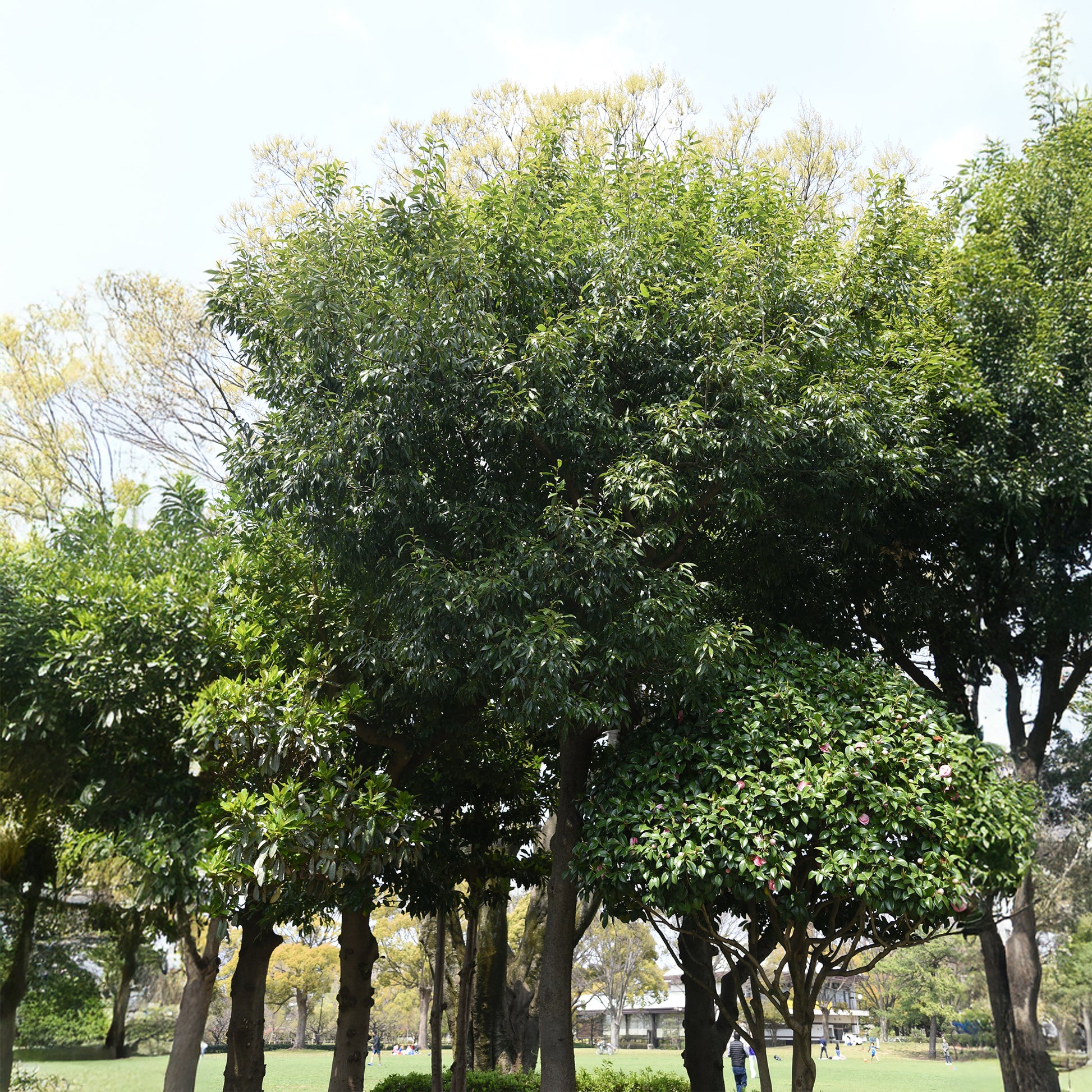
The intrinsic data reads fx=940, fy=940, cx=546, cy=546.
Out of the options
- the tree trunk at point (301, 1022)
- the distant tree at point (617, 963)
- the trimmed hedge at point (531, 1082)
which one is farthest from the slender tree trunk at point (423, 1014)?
the trimmed hedge at point (531, 1082)

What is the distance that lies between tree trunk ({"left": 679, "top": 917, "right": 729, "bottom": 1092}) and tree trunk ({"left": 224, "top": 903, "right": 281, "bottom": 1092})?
16.6 ft

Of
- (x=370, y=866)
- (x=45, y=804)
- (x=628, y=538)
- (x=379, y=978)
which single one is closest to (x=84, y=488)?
(x=45, y=804)

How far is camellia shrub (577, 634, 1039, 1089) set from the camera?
719cm

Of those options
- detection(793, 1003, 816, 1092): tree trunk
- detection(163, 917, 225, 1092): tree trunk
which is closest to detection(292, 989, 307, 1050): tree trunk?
detection(163, 917, 225, 1092): tree trunk

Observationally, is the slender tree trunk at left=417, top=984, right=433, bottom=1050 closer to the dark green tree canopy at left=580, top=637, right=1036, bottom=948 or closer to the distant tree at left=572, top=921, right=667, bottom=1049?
the distant tree at left=572, top=921, right=667, bottom=1049

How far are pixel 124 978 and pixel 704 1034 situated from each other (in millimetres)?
7069

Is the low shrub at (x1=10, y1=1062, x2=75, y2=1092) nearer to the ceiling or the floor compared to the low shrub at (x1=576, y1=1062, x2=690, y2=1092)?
nearer to the ceiling

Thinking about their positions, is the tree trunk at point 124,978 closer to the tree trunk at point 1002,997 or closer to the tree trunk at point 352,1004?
the tree trunk at point 352,1004

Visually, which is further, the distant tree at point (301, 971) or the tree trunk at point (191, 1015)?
the distant tree at point (301, 971)

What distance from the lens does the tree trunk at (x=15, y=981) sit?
10.2 m

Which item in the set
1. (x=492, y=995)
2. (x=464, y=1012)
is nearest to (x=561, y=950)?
(x=464, y=1012)

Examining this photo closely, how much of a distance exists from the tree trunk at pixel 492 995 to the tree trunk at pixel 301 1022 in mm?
31759

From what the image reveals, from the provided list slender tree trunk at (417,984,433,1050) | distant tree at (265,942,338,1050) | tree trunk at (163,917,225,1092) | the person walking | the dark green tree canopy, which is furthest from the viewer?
distant tree at (265,942,338,1050)

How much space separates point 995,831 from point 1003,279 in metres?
6.05
